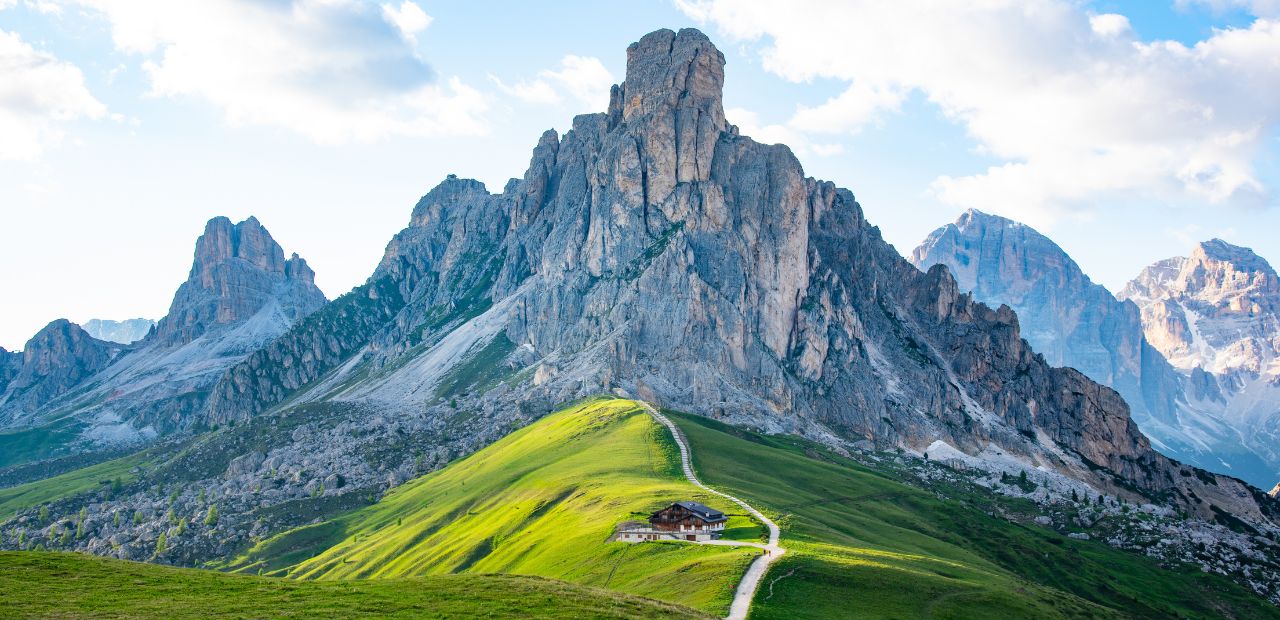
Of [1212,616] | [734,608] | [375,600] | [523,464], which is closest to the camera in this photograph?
[375,600]

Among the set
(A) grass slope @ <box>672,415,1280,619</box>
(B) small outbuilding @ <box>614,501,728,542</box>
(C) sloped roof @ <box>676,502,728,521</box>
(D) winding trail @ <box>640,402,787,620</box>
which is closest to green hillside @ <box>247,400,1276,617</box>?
(A) grass slope @ <box>672,415,1280,619</box>

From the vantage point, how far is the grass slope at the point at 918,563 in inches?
3307

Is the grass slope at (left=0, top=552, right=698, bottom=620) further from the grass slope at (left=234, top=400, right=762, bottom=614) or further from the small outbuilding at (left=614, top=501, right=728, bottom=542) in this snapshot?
the small outbuilding at (left=614, top=501, right=728, bottom=542)

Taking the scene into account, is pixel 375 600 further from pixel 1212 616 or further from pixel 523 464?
pixel 1212 616

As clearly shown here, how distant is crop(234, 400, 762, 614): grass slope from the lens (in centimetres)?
8900

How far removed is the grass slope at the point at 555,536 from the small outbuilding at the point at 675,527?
9.68 ft

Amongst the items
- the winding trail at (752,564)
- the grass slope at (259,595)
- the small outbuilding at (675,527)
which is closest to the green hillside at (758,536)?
the winding trail at (752,564)

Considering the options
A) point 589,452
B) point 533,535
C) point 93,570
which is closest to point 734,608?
point 93,570

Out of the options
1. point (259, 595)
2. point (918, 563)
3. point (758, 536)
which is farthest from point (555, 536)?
point (259, 595)

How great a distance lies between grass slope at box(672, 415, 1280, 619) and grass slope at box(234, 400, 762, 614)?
6.77 m

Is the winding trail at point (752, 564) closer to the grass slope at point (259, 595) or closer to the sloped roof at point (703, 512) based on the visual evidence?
the sloped roof at point (703, 512)

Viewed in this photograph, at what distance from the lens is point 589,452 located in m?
184

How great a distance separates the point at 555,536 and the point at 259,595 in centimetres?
5456

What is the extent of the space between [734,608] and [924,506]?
12413 cm
